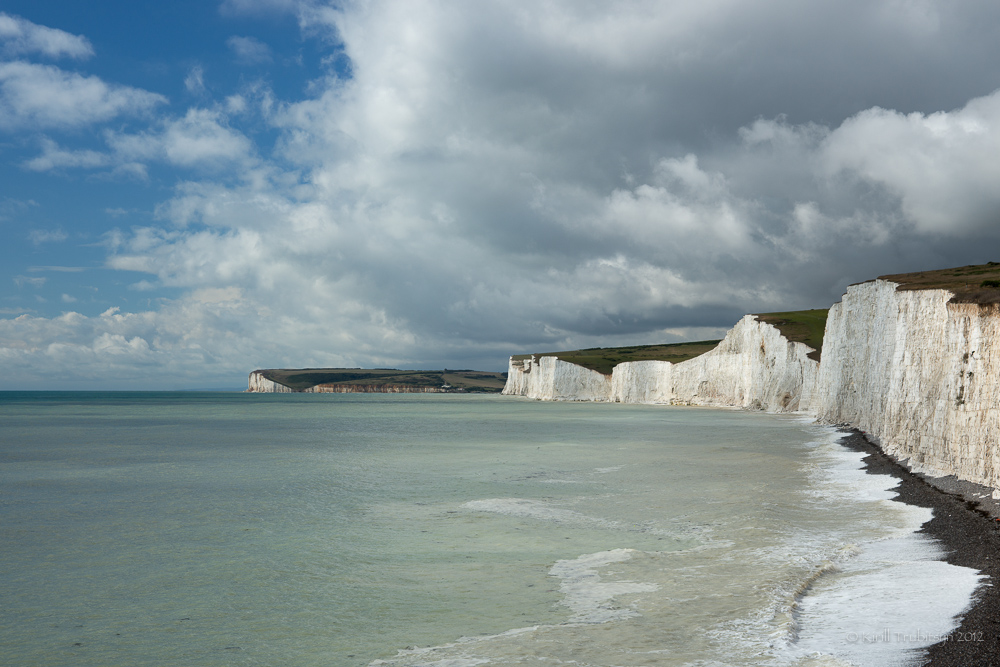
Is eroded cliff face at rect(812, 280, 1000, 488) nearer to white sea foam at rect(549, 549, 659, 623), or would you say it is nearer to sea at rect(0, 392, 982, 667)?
sea at rect(0, 392, 982, 667)

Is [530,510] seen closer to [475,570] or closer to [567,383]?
[475,570]

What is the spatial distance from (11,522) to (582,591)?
11.9 metres

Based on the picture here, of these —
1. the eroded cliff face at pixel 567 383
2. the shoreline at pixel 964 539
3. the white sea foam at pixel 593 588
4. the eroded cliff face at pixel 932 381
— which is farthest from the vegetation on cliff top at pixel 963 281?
the eroded cliff face at pixel 567 383

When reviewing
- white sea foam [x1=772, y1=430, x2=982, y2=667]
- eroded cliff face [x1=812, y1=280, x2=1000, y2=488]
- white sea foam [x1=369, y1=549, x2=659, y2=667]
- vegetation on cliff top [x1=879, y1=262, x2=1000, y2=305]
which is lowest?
white sea foam [x1=369, y1=549, x2=659, y2=667]

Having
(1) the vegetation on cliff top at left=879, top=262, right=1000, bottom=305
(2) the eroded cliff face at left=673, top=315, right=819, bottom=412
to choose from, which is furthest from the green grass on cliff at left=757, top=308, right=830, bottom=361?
(1) the vegetation on cliff top at left=879, top=262, right=1000, bottom=305

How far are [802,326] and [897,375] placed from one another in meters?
44.1

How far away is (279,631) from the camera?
711 centimetres

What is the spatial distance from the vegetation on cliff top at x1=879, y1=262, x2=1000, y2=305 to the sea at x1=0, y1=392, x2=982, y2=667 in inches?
210

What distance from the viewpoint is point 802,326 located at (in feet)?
207

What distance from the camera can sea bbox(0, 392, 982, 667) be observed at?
6.48 metres

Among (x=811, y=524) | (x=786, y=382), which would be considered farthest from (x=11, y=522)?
(x=786, y=382)

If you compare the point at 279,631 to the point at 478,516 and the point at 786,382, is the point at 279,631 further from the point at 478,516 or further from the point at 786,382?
the point at 786,382

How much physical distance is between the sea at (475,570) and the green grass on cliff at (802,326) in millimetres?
43260

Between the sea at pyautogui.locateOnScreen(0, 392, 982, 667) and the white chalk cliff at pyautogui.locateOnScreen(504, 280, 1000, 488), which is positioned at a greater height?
the white chalk cliff at pyautogui.locateOnScreen(504, 280, 1000, 488)
